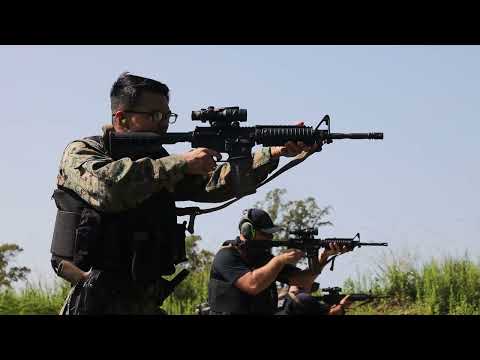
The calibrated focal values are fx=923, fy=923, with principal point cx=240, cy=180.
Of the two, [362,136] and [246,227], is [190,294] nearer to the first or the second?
[246,227]

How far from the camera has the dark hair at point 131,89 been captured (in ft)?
17.6

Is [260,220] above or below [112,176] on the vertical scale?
above

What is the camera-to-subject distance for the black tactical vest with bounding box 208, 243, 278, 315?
7.94 metres

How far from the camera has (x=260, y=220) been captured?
845 centimetres

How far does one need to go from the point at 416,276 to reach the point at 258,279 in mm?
4757

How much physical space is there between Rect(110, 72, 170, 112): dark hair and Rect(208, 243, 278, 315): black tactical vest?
2901 mm

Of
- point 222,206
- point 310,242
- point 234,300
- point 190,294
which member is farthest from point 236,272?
point 190,294

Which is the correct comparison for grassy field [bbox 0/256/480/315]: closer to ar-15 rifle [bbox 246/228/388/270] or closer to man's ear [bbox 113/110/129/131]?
ar-15 rifle [bbox 246/228/388/270]

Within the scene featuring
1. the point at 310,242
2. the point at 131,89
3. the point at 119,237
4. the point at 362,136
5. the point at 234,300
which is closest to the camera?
the point at 119,237

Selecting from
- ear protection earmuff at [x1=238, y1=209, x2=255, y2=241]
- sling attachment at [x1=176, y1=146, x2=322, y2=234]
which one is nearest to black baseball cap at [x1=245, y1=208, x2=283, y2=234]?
ear protection earmuff at [x1=238, y1=209, x2=255, y2=241]

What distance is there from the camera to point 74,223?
16.9 feet

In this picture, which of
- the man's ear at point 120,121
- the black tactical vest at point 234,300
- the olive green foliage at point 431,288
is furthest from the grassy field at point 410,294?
the man's ear at point 120,121

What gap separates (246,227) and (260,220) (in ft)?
0.60
